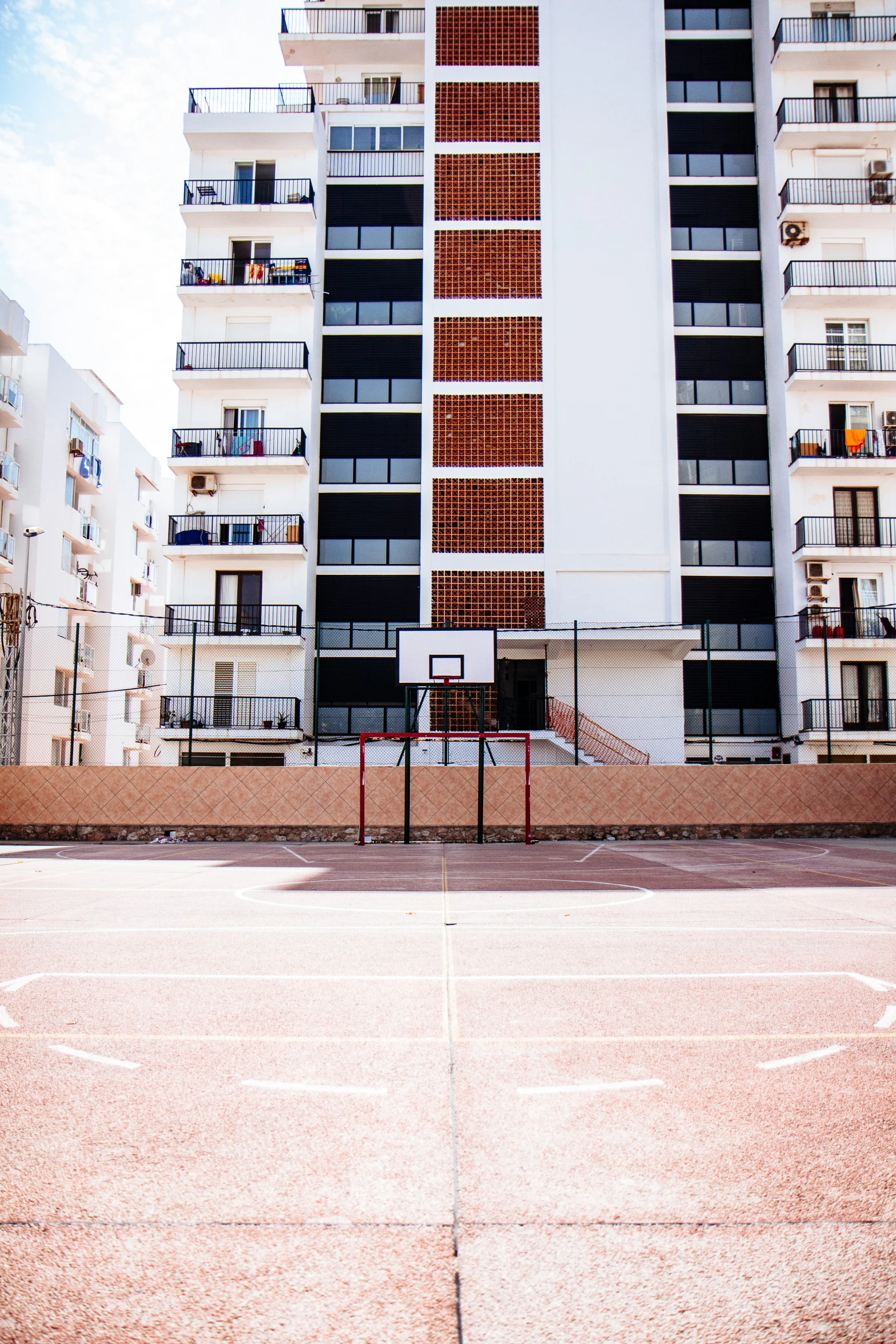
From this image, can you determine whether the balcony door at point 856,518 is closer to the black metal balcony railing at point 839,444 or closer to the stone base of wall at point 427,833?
the black metal balcony railing at point 839,444

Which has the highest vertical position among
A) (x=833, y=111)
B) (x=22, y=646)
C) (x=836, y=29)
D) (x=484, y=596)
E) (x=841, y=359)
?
(x=836, y=29)

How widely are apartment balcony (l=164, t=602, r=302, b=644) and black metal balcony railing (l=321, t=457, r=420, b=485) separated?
4511 mm

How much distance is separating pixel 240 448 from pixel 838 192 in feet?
63.8

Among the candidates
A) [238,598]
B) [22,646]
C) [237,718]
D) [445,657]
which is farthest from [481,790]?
[22,646]

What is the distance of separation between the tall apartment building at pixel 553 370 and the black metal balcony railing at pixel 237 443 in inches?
3.8

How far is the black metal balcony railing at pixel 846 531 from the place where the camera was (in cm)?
2872

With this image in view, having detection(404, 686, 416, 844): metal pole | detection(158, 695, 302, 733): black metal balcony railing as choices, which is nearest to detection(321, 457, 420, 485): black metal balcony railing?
detection(158, 695, 302, 733): black metal balcony railing

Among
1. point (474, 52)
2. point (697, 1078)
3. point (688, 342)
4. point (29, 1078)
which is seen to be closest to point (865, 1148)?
point (697, 1078)

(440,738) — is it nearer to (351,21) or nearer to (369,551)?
(369,551)

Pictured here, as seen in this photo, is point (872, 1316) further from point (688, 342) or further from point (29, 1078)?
point (688, 342)

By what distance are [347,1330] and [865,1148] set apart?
189 centimetres

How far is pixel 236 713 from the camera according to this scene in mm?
28000

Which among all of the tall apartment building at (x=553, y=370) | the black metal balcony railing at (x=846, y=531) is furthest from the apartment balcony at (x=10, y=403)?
the black metal balcony railing at (x=846, y=531)

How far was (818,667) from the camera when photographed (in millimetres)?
28672
